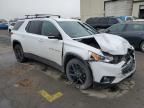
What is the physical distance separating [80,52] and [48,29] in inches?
66.5

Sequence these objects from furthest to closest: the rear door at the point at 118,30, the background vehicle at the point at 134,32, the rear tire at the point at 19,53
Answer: the rear door at the point at 118,30, the background vehicle at the point at 134,32, the rear tire at the point at 19,53

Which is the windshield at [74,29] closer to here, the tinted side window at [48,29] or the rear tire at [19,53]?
the tinted side window at [48,29]

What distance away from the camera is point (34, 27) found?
5.87 m

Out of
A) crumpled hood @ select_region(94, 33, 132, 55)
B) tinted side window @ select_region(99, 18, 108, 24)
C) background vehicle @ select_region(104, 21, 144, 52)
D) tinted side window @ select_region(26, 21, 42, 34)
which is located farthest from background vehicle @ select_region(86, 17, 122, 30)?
crumpled hood @ select_region(94, 33, 132, 55)

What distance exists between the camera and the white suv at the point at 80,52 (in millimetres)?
3772

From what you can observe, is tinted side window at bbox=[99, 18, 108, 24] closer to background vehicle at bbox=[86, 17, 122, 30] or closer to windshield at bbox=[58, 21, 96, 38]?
background vehicle at bbox=[86, 17, 122, 30]

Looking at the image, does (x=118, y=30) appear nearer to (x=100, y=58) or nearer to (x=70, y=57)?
(x=70, y=57)

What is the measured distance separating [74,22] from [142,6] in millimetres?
17110

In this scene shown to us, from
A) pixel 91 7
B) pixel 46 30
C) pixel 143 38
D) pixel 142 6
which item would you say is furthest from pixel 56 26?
pixel 91 7

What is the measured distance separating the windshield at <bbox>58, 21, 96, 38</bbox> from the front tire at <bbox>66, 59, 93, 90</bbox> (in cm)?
83

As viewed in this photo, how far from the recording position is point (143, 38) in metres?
7.98

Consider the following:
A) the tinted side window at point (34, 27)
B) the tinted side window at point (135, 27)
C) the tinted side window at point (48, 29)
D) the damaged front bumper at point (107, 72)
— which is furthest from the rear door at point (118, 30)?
the damaged front bumper at point (107, 72)

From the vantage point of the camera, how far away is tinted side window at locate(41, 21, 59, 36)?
194 inches

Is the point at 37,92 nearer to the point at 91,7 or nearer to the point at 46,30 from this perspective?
the point at 46,30
